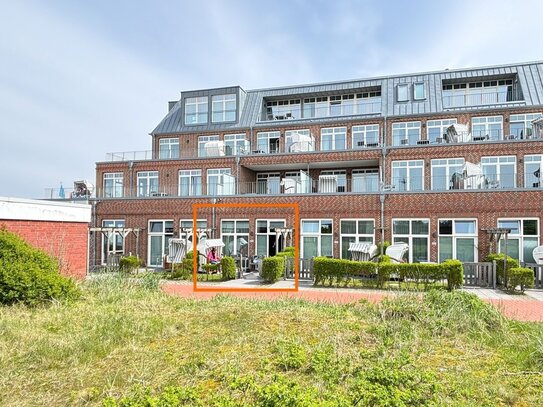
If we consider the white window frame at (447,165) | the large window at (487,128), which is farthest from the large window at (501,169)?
the large window at (487,128)

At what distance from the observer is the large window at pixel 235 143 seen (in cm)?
2840

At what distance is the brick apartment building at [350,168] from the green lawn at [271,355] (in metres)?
12.8

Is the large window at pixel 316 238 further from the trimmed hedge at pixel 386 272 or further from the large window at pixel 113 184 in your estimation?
the large window at pixel 113 184

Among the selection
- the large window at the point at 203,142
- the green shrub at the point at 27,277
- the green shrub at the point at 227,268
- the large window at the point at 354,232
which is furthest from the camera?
the large window at the point at 203,142

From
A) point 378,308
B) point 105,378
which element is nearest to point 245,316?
point 378,308

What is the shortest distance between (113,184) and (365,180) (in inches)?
633

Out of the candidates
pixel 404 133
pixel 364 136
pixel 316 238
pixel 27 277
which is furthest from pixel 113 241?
pixel 404 133

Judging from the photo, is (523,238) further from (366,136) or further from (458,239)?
(366,136)

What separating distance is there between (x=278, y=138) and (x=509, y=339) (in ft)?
76.1

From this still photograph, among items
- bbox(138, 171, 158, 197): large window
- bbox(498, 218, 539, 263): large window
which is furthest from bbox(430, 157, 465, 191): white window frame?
bbox(138, 171, 158, 197): large window

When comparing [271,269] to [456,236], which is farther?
[456,236]

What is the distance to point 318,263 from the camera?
570 inches

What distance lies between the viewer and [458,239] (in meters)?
19.2

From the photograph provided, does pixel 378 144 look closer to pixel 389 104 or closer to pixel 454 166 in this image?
pixel 389 104
